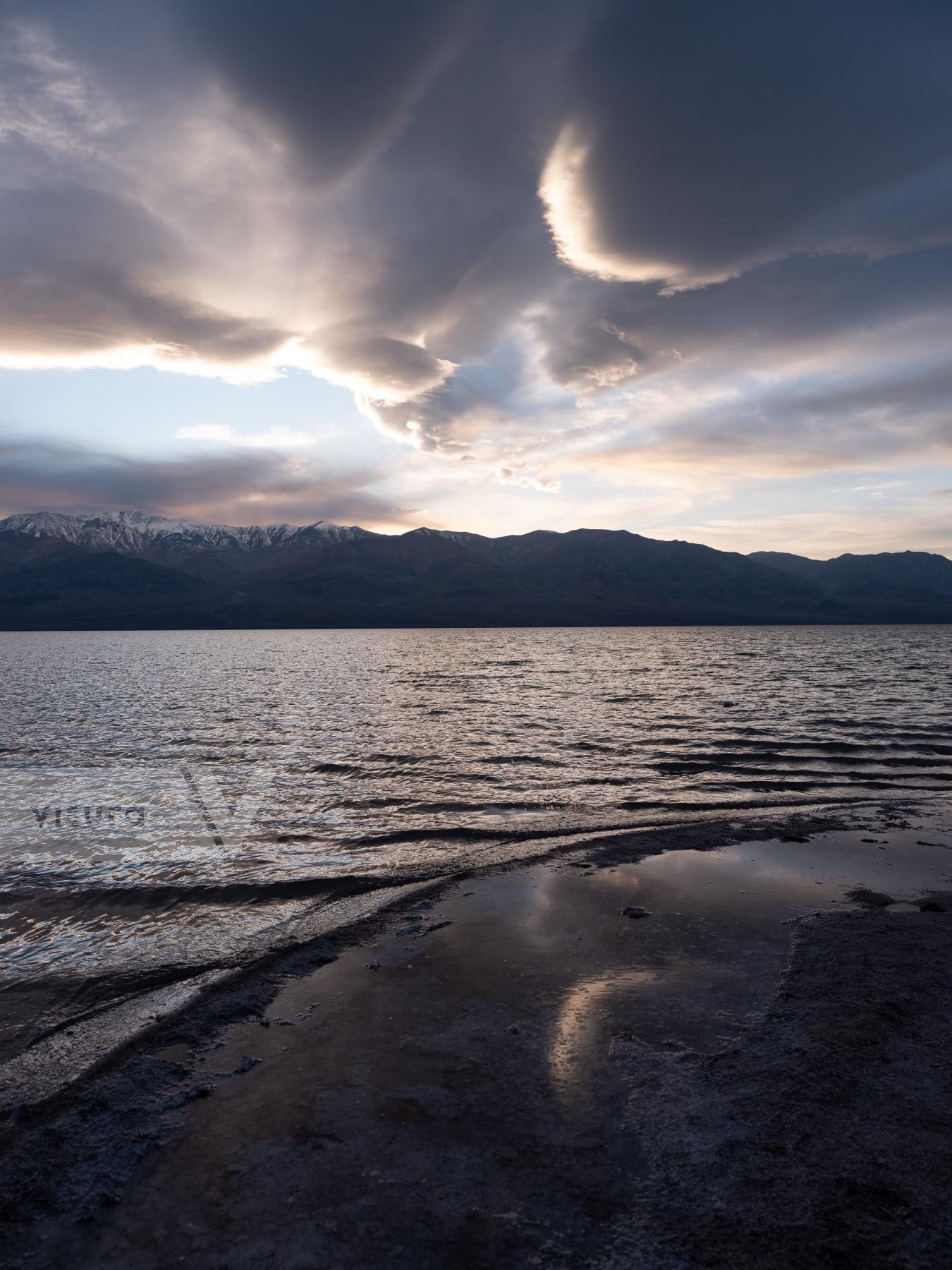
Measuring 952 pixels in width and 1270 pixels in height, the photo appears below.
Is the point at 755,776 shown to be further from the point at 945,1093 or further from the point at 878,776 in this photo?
the point at 945,1093

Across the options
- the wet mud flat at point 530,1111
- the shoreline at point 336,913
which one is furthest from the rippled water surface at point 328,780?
the wet mud flat at point 530,1111

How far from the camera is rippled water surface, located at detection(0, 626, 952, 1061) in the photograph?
1315cm

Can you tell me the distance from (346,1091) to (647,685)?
57.9 meters

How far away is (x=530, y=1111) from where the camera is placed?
6.59m

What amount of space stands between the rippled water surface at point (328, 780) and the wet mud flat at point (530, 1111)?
143 inches

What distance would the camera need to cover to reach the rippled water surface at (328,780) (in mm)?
13148

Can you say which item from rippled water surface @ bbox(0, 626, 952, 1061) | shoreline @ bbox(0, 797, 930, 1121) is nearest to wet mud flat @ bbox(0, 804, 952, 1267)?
shoreline @ bbox(0, 797, 930, 1121)

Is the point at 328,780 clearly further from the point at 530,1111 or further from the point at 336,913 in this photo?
the point at 530,1111

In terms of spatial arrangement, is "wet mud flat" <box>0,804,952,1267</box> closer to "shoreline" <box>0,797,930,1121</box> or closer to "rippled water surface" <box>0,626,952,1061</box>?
"shoreline" <box>0,797,930,1121</box>

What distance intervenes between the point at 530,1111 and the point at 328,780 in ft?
62.7

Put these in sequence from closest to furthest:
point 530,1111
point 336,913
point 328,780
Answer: point 530,1111 → point 336,913 → point 328,780

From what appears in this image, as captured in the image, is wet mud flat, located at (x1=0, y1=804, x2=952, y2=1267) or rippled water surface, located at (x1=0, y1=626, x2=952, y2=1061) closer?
wet mud flat, located at (x1=0, y1=804, x2=952, y2=1267)

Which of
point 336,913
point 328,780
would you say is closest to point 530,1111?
point 336,913

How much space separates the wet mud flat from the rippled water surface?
11.9 ft
